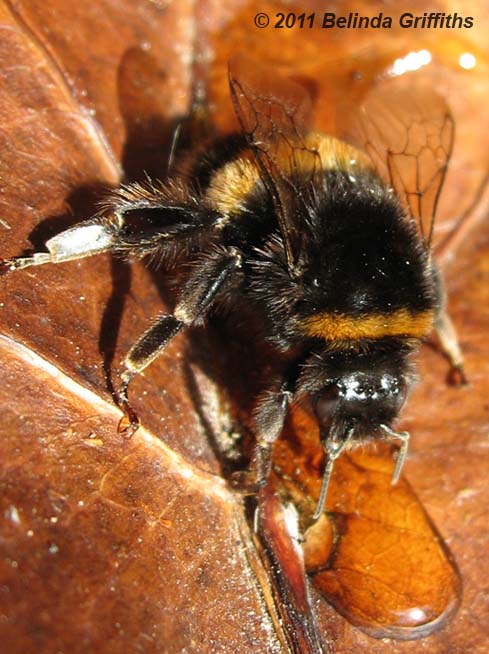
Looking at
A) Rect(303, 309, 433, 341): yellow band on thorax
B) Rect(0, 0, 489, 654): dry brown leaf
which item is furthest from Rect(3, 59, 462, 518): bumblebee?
Rect(0, 0, 489, 654): dry brown leaf

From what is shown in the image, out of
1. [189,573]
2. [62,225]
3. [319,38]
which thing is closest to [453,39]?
[319,38]

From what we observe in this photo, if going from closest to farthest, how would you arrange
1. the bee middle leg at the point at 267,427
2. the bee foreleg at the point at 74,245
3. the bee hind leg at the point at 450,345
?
the bee foreleg at the point at 74,245 < the bee middle leg at the point at 267,427 < the bee hind leg at the point at 450,345

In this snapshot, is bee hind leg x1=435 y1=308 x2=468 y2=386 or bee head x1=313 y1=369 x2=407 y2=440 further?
bee hind leg x1=435 y1=308 x2=468 y2=386

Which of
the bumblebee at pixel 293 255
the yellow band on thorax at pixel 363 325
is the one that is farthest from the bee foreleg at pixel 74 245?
the yellow band on thorax at pixel 363 325

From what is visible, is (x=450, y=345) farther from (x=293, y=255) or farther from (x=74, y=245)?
(x=74, y=245)

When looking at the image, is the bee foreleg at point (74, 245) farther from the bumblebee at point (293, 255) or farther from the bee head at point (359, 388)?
the bee head at point (359, 388)

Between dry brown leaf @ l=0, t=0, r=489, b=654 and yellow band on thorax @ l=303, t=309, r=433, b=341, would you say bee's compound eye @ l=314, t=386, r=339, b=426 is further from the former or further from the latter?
dry brown leaf @ l=0, t=0, r=489, b=654

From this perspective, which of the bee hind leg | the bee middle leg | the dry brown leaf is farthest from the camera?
the bee hind leg

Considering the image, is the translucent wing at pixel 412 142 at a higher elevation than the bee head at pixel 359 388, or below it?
higher

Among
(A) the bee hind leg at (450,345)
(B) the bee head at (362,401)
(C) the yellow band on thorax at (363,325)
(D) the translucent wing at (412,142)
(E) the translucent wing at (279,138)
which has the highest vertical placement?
(E) the translucent wing at (279,138)
